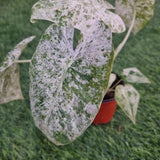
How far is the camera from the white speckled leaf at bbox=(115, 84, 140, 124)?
831 mm

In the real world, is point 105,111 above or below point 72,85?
below

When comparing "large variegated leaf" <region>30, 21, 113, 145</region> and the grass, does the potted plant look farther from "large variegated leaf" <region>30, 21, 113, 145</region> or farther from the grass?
the grass

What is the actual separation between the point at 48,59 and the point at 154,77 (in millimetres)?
1042

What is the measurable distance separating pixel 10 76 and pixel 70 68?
0.37 metres

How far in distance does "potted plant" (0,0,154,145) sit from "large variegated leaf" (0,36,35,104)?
18cm

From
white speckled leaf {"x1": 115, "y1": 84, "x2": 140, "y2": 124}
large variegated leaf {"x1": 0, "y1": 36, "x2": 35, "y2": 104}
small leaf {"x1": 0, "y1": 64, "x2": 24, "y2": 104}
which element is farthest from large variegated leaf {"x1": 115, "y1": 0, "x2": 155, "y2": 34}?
small leaf {"x1": 0, "y1": 64, "x2": 24, "y2": 104}

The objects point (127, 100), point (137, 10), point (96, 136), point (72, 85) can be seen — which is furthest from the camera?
point (96, 136)

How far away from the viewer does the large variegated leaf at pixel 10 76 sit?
31.9 inches

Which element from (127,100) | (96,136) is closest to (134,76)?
(127,100)

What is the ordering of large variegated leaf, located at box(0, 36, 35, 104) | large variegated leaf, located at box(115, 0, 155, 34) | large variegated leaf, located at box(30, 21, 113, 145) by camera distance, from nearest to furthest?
1. large variegated leaf, located at box(30, 21, 113, 145)
2. large variegated leaf, located at box(0, 36, 35, 104)
3. large variegated leaf, located at box(115, 0, 155, 34)

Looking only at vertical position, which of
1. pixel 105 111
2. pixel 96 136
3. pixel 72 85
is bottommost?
pixel 96 136

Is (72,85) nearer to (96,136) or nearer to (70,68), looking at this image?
(70,68)

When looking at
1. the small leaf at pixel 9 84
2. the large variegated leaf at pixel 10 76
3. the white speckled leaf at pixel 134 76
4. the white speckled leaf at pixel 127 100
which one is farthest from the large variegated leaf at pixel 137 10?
the small leaf at pixel 9 84

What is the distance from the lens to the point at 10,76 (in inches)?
35.1
